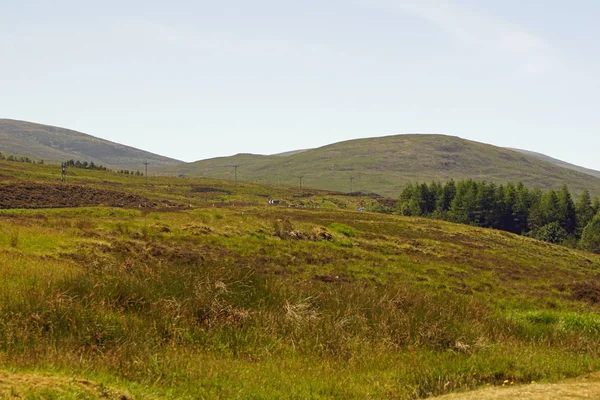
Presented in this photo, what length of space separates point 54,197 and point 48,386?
6453 centimetres

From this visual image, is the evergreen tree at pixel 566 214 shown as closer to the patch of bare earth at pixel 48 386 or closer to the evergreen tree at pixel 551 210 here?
the evergreen tree at pixel 551 210

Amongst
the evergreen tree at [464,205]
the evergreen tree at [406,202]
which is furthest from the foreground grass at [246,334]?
the evergreen tree at [406,202]

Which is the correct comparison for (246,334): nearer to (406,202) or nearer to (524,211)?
(524,211)

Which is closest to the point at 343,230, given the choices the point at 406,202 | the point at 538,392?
the point at 538,392

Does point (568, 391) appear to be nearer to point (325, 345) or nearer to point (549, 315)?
point (325, 345)

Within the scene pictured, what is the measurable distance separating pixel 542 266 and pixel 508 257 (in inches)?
157

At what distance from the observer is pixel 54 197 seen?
67062mm

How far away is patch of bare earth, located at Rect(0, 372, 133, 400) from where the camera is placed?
792 centimetres

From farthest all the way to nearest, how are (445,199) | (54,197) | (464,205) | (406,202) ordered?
(406,202), (445,199), (464,205), (54,197)

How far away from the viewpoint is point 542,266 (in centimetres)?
5719

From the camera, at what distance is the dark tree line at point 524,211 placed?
119 m

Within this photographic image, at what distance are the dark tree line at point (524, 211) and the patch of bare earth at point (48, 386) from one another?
120256 mm

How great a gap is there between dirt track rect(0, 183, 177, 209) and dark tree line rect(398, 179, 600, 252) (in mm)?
76437

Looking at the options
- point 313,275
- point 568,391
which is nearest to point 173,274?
point 568,391
